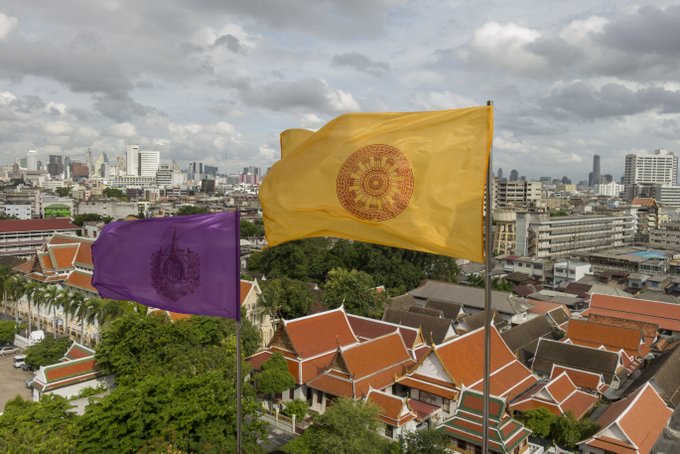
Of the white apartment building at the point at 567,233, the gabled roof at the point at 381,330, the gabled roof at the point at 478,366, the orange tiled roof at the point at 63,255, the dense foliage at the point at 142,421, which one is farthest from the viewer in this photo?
the white apartment building at the point at 567,233

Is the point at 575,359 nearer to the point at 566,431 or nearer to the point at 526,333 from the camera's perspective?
the point at 526,333

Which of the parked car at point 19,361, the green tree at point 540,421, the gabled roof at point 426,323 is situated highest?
the gabled roof at point 426,323

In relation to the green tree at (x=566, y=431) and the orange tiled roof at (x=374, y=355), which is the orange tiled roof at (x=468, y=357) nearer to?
the orange tiled roof at (x=374, y=355)

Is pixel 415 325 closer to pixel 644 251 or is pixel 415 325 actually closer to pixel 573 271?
pixel 573 271

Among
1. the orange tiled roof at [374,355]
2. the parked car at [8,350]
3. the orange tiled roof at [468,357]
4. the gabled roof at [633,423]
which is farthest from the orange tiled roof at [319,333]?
the parked car at [8,350]

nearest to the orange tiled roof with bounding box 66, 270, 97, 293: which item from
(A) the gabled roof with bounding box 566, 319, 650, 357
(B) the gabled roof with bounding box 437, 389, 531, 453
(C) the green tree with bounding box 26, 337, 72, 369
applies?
(C) the green tree with bounding box 26, 337, 72, 369

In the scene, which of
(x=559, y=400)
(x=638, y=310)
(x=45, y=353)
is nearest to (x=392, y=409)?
(x=559, y=400)

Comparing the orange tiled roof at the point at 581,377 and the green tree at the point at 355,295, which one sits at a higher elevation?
the green tree at the point at 355,295
